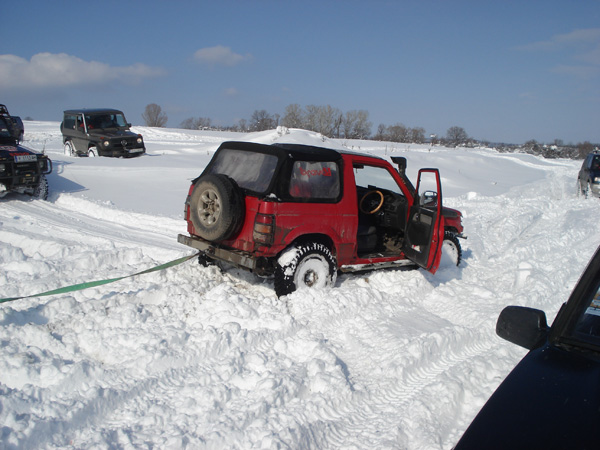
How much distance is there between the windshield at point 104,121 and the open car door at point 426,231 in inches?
625

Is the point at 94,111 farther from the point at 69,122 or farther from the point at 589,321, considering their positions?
the point at 589,321

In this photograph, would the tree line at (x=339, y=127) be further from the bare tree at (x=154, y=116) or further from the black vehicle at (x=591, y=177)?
the black vehicle at (x=591, y=177)

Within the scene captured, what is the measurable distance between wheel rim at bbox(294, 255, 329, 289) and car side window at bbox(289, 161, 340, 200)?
73 centimetres

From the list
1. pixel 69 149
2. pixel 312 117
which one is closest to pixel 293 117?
pixel 312 117

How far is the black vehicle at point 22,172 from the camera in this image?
970cm

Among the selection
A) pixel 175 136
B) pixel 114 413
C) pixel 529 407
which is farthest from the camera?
pixel 175 136

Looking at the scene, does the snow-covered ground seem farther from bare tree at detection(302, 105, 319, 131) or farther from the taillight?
bare tree at detection(302, 105, 319, 131)

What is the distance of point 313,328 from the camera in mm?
4531

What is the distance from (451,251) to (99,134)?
15.4 m

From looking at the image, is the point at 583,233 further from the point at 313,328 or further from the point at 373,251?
the point at 313,328

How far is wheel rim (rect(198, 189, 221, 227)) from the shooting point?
503 centimetres

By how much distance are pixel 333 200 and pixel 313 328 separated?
5.31 ft

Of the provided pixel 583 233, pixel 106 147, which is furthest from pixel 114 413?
pixel 106 147

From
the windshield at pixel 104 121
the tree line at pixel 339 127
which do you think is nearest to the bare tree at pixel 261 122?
the tree line at pixel 339 127
